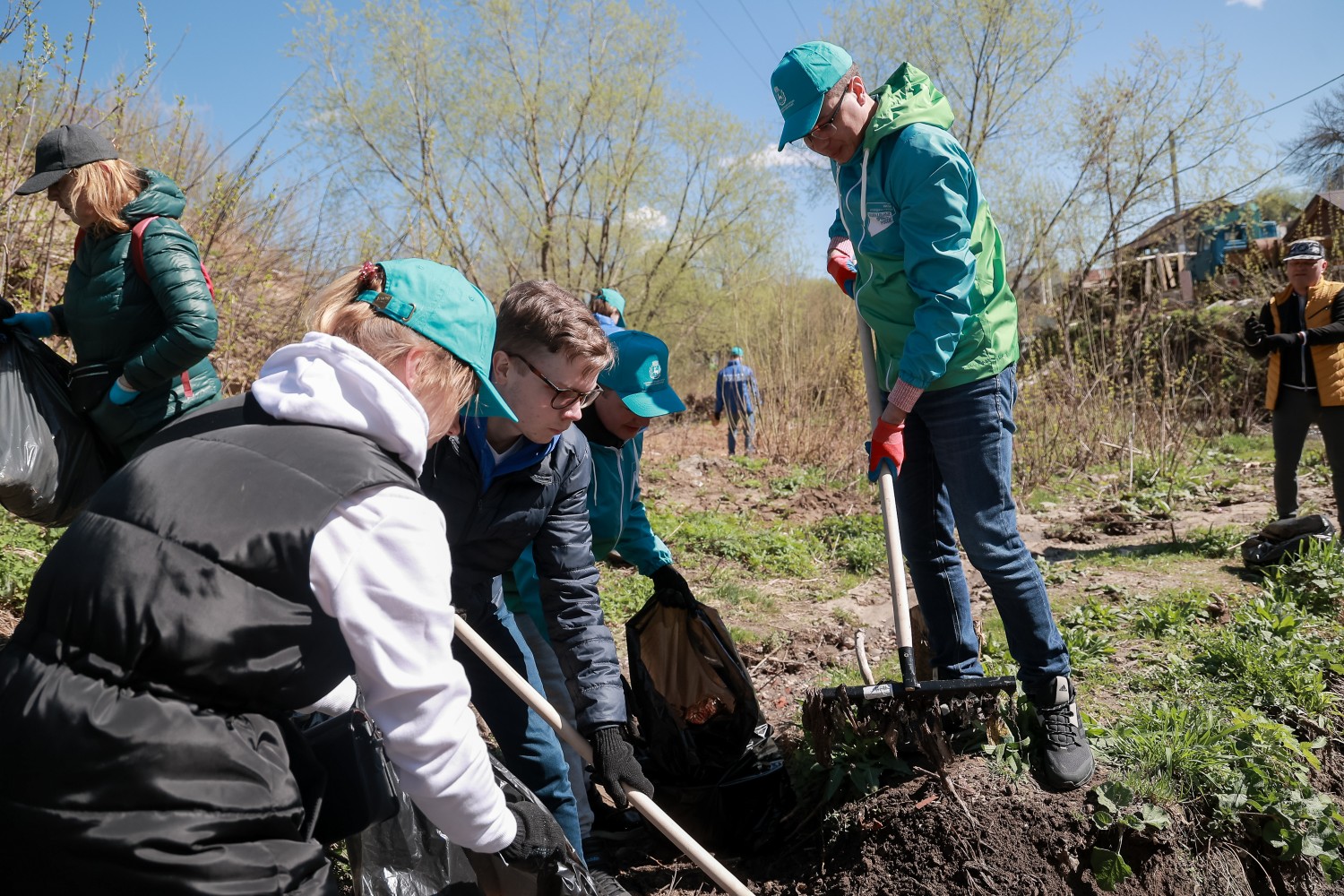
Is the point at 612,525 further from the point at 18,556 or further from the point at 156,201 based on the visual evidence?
the point at 18,556

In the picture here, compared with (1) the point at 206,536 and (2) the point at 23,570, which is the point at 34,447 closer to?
(2) the point at 23,570

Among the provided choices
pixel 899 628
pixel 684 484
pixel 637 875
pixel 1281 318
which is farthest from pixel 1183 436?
pixel 637 875

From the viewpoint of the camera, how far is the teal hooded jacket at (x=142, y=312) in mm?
3104

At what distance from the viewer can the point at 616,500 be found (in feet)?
9.79

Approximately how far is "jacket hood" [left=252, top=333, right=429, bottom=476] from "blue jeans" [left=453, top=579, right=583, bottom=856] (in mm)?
1297

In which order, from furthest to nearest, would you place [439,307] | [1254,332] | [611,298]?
[611,298] < [1254,332] < [439,307]

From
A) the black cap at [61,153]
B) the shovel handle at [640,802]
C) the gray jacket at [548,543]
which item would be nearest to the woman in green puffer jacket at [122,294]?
the black cap at [61,153]

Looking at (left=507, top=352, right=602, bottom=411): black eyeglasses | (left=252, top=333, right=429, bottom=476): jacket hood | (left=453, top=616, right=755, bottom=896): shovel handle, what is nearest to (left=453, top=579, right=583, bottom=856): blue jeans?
(left=453, top=616, right=755, bottom=896): shovel handle

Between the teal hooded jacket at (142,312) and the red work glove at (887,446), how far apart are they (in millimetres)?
2263

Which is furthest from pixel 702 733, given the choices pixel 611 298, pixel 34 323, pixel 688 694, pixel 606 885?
pixel 611 298

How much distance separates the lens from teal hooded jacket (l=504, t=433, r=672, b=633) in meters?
2.82

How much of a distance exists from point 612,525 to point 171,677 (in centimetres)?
194

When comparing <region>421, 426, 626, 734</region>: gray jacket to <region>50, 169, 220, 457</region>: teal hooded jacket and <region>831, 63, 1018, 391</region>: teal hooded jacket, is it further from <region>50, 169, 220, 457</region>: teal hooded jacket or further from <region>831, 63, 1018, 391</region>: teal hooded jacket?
<region>50, 169, 220, 457</region>: teal hooded jacket

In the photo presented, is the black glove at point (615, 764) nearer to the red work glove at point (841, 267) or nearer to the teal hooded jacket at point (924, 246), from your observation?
the teal hooded jacket at point (924, 246)
